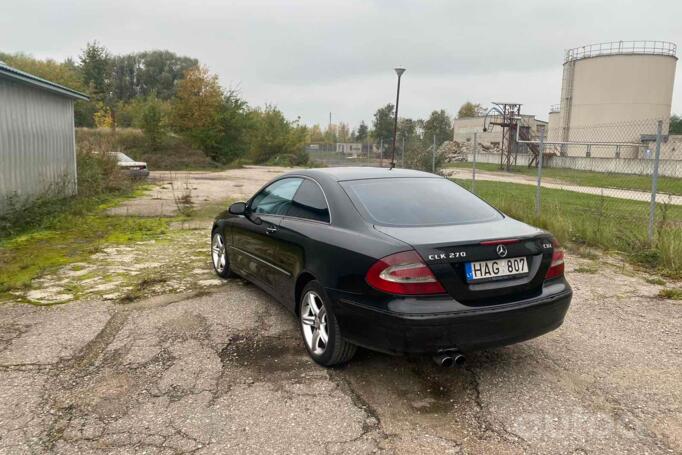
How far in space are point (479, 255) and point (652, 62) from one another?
51.1 metres

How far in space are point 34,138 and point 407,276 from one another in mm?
10857

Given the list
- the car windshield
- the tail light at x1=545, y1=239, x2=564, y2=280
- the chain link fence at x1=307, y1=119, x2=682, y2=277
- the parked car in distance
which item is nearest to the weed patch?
the car windshield

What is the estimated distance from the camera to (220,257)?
20.4ft

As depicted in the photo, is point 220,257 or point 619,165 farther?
point 619,165

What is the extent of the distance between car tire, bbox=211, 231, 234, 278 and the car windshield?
2368 millimetres

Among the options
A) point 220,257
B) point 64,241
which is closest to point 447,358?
point 220,257

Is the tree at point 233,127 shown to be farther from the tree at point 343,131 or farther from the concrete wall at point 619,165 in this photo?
the tree at point 343,131

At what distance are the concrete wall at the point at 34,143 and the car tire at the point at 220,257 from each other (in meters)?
5.53

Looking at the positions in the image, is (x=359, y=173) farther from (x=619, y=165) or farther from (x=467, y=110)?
(x=467, y=110)

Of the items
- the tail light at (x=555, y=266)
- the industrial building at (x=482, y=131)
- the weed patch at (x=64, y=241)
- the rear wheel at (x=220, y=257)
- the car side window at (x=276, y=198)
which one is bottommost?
the weed patch at (x=64, y=241)

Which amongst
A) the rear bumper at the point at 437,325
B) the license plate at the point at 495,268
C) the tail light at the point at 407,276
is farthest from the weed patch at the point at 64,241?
the license plate at the point at 495,268

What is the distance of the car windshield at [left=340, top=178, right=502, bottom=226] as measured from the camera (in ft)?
12.6

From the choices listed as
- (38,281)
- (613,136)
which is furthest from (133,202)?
(613,136)

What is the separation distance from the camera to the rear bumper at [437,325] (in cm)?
315
